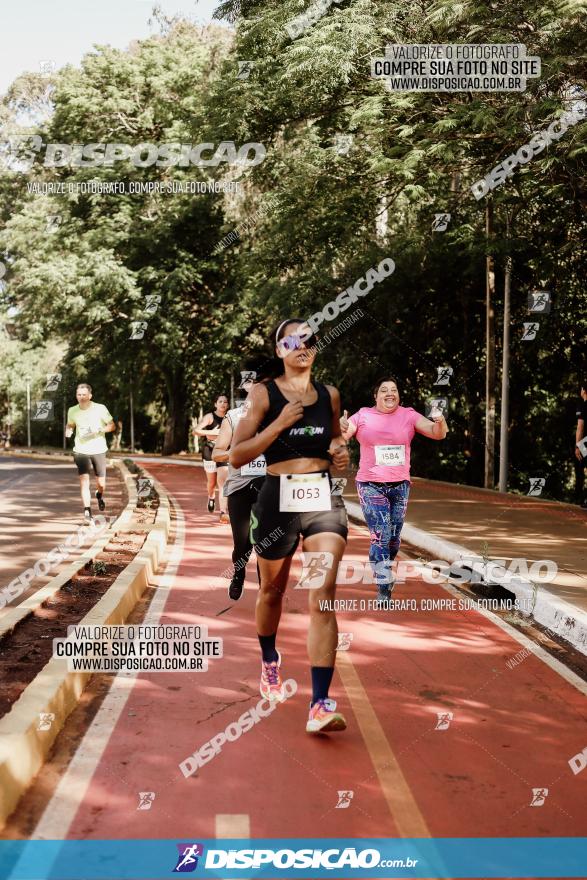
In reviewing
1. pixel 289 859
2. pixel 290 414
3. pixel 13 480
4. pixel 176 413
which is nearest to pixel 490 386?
pixel 13 480

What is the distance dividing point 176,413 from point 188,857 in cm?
3751

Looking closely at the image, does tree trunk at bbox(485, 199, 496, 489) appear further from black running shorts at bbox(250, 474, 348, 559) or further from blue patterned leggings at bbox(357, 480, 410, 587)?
black running shorts at bbox(250, 474, 348, 559)

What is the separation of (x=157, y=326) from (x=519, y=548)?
2603 centimetres

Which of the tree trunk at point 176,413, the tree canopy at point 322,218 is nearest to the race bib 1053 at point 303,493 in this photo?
the tree canopy at point 322,218

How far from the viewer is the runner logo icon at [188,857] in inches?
145

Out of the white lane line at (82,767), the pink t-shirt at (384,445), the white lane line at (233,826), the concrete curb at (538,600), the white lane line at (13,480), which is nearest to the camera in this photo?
the white lane line at (233,826)

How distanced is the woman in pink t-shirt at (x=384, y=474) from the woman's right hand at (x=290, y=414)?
3.43 metres

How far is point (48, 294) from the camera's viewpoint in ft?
112

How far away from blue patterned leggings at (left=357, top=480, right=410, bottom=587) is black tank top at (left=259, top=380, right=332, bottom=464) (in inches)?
129

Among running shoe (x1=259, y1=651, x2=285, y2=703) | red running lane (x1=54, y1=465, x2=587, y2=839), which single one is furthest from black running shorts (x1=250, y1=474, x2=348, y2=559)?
red running lane (x1=54, y1=465, x2=587, y2=839)

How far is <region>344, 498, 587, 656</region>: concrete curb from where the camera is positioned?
24.1 ft

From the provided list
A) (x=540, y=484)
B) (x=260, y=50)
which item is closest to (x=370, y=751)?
(x=260, y=50)

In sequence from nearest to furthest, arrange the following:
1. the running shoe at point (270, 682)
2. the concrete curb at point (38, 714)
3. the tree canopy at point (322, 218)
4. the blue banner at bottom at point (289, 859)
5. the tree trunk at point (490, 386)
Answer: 1. the blue banner at bottom at point (289, 859)
2. the concrete curb at point (38, 714)
3. the running shoe at point (270, 682)
4. the tree canopy at point (322, 218)
5. the tree trunk at point (490, 386)

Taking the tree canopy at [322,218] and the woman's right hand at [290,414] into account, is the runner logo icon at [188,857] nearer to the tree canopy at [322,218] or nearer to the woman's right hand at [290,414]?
the woman's right hand at [290,414]
